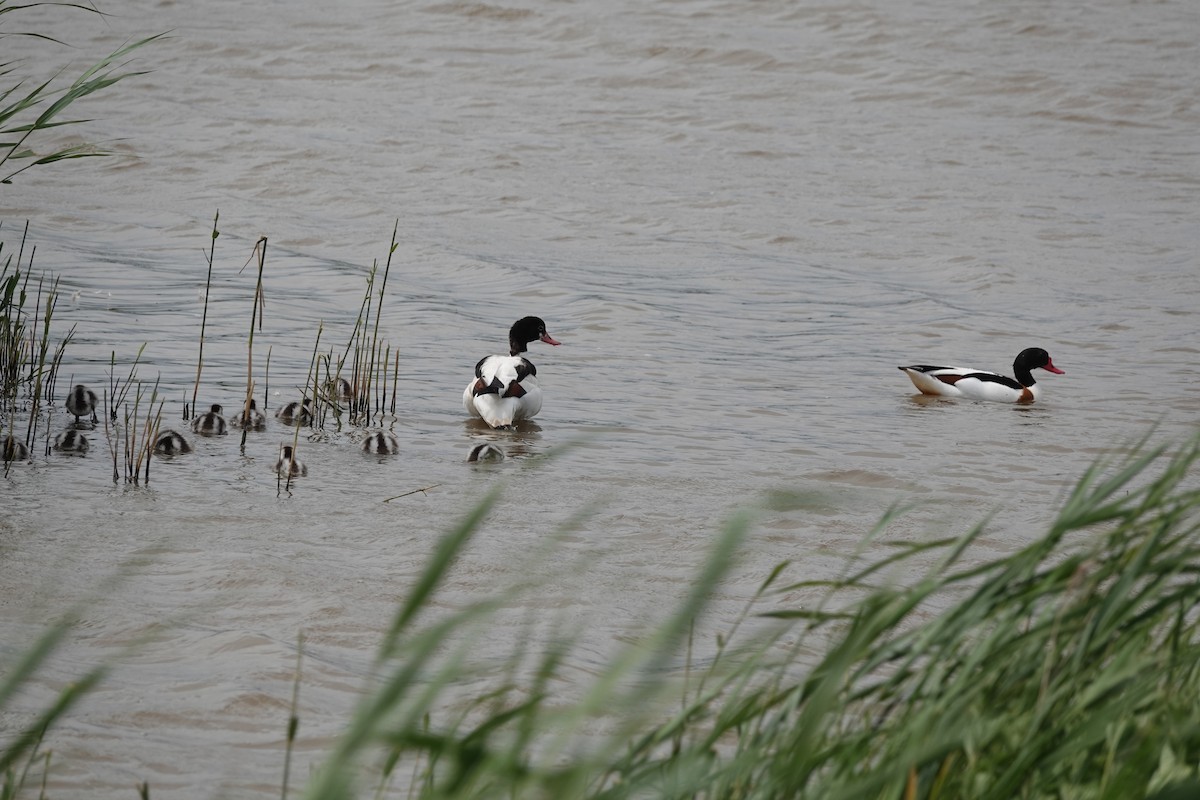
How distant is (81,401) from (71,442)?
26.3 inches

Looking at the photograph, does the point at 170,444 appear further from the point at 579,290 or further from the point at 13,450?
the point at 579,290

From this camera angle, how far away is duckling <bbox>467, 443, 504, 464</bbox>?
8000mm

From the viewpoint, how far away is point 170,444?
7469 millimetres

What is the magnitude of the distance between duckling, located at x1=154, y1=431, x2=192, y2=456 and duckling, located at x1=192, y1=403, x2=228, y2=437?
0.50 meters

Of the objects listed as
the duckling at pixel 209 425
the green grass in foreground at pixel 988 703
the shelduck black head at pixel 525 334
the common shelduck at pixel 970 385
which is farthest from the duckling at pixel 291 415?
the green grass in foreground at pixel 988 703

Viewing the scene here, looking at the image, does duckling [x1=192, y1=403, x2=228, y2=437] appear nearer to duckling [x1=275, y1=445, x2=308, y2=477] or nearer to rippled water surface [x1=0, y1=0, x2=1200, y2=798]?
rippled water surface [x1=0, y1=0, x2=1200, y2=798]

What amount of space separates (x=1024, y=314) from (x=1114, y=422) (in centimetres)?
391

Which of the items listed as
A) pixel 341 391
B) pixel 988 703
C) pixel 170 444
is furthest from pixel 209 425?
pixel 988 703

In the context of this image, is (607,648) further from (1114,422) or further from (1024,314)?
(1024,314)

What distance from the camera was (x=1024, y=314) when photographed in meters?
13.6

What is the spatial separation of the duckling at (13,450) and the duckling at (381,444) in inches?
66.4

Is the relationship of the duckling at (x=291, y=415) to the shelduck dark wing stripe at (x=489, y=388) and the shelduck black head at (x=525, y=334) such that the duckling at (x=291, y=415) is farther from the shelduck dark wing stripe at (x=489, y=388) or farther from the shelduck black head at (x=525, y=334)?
the shelduck black head at (x=525, y=334)

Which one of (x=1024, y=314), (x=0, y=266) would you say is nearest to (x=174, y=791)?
(x=0, y=266)

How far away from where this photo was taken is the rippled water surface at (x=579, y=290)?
5359 millimetres
